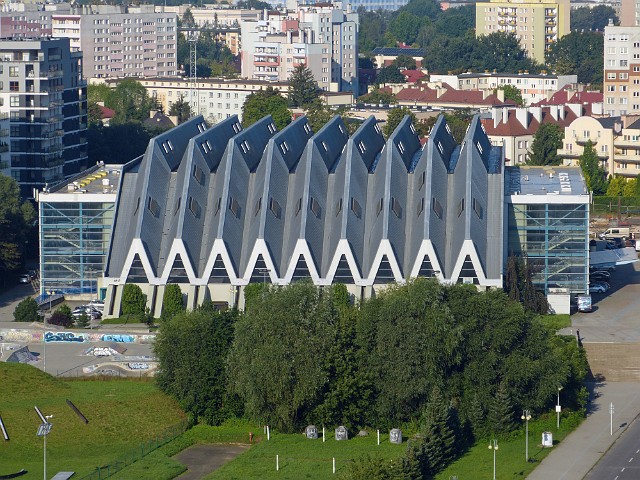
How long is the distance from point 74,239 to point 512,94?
85.8 meters

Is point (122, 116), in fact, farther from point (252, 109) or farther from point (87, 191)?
point (87, 191)

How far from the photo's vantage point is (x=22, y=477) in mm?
59812

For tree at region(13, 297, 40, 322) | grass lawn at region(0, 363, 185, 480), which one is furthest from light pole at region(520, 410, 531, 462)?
tree at region(13, 297, 40, 322)

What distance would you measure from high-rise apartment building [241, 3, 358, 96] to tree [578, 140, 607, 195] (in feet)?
193

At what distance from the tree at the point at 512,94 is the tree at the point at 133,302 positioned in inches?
3302

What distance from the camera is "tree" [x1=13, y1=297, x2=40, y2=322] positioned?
82250mm

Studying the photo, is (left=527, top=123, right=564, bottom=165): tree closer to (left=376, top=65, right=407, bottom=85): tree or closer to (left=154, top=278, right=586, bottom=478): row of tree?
(left=154, top=278, right=586, bottom=478): row of tree

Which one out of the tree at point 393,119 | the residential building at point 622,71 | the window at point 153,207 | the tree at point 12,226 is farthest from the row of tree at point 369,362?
the residential building at point 622,71

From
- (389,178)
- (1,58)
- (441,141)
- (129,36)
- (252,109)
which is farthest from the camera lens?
(129,36)

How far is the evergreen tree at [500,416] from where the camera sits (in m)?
64.6

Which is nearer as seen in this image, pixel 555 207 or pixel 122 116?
pixel 555 207

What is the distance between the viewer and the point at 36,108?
10838cm

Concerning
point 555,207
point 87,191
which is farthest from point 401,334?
point 87,191

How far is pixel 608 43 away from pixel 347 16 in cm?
5319
